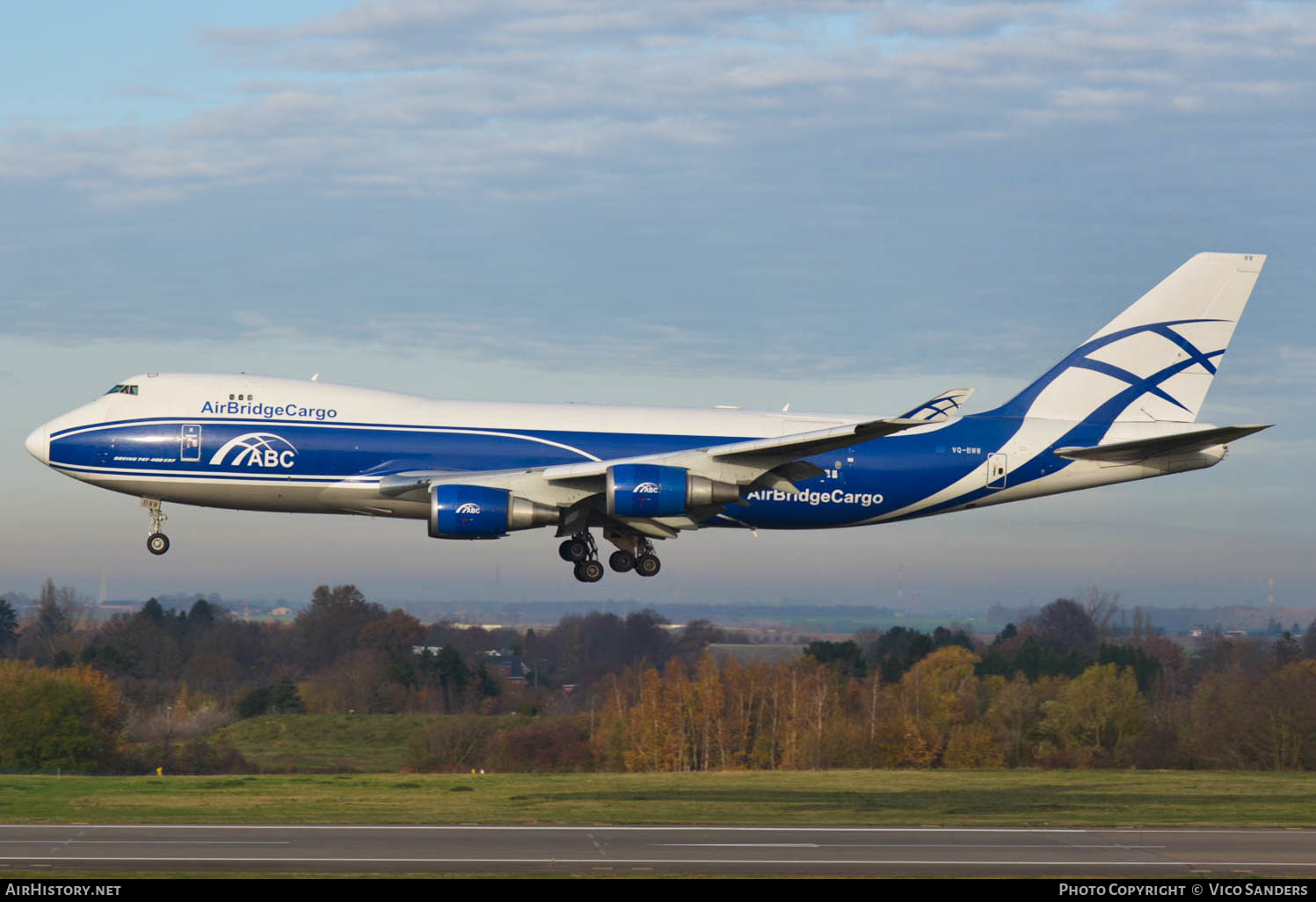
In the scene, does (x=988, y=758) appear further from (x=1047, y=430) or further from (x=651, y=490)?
(x=651, y=490)

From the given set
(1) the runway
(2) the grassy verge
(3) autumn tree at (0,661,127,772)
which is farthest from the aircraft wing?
(3) autumn tree at (0,661,127,772)

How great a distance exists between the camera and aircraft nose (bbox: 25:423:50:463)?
44.4 meters

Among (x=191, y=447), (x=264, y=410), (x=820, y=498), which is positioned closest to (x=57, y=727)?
(x=191, y=447)

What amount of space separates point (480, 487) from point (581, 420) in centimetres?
430

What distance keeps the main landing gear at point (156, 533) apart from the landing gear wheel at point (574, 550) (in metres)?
11.9

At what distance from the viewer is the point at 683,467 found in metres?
43.8

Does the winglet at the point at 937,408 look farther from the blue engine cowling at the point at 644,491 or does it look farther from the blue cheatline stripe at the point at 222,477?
the blue cheatline stripe at the point at 222,477

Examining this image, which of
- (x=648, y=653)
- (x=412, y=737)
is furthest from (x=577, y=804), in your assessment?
(x=648, y=653)

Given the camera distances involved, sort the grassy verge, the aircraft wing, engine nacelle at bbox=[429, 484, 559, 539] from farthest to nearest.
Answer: the aircraft wing → engine nacelle at bbox=[429, 484, 559, 539] → the grassy verge

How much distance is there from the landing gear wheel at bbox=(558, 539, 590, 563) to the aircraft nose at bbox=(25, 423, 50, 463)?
1540 cm

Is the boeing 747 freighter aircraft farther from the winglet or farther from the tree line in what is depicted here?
the tree line

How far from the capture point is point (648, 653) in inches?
4906

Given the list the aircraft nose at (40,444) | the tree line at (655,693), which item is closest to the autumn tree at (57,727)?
the tree line at (655,693)

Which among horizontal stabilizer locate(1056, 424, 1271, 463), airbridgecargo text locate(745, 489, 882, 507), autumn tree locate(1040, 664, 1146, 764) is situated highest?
horizontal stabilizer locate(1056, 424, 1271, 463)
